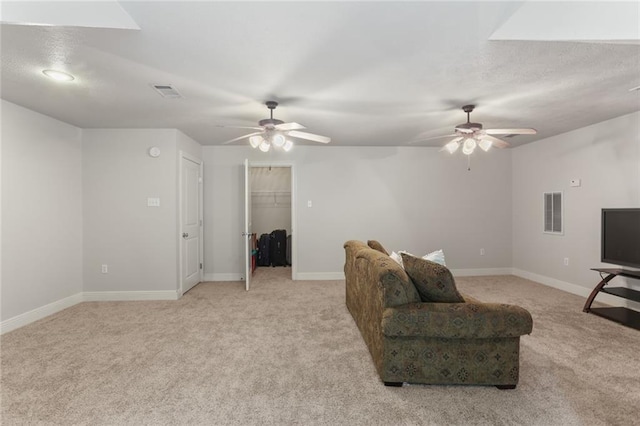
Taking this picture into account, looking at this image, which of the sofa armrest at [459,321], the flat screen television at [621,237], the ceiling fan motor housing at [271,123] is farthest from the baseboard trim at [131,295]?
the flat screen television at [621,237]

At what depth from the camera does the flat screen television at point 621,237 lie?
132 inches

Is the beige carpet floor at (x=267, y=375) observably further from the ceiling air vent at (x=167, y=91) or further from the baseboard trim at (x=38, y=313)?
the ceiling air vent at (x=167, y=91)

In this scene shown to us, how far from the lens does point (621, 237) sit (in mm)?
3498

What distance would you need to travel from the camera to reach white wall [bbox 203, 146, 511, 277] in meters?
5.35

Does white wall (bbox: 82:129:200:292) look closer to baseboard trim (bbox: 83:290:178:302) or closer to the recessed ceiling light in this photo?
baseboard trim (bbox: 83:290:178:302)

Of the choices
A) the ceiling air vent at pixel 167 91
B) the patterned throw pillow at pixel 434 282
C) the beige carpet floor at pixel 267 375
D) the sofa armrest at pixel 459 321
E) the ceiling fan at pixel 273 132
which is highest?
the ceiling air vent at pixel 167 91

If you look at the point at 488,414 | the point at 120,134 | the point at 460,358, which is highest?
the point at 120,134

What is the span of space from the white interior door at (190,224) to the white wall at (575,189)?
5872 millimetres

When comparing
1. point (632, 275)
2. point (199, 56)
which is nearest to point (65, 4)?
point (199, 56)

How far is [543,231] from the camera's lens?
498cm

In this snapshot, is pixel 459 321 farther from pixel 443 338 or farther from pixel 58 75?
pixel 58 75

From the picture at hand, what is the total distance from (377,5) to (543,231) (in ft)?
16.5

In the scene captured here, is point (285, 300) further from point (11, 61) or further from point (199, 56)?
point (11, 61)

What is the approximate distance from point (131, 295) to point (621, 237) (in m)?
A: 6.47
